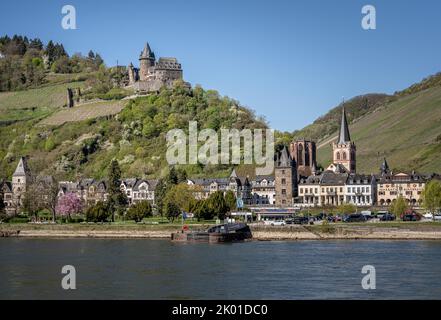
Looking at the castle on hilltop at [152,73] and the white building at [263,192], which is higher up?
the castle on hilltop at [152,73]

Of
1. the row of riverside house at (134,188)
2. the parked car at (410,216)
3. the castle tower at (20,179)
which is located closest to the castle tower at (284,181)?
the row of riverside house at (134,188)

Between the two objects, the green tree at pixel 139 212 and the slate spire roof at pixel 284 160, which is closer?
the green tree at pixel 139 212

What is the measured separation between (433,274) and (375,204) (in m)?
61.3

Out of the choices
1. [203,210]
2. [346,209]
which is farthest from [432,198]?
[203,210]

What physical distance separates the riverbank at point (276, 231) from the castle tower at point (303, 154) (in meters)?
41.7

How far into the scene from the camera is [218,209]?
93125mm

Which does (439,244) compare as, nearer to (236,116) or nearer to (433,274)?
(433,274)

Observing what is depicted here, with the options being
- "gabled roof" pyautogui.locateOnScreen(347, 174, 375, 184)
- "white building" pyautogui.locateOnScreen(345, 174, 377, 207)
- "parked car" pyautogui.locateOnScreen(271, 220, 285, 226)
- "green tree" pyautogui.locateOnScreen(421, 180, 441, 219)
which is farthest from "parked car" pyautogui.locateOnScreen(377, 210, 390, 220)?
"gabled roof" pyautogui.locateOnScreen(347, 174, 375, 184)

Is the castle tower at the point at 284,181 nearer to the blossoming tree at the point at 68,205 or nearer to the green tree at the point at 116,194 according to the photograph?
the green tree at the point at 116,194

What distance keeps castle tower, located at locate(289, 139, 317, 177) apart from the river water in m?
52.4

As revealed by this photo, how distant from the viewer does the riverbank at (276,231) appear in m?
77.8

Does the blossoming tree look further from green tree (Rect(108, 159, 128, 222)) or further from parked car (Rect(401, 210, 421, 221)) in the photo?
parked car (Rect(401, 210, 421, 221))

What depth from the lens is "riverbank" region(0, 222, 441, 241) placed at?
255 ft
